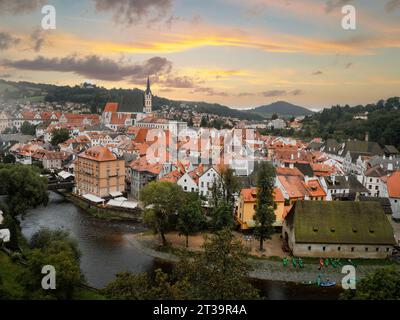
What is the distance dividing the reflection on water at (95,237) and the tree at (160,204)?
0.93m

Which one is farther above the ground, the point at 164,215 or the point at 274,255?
the point at 164,215

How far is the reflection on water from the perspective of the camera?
10.7 meters

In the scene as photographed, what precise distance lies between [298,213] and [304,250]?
1.04 m

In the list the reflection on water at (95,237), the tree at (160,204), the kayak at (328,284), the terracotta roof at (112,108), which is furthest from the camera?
the terracotta roof at (112,108)

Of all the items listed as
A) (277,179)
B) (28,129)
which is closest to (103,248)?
Result: (277,179)

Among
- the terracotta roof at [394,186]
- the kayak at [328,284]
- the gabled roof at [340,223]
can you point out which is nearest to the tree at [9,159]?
the gabled roof at [340,223]

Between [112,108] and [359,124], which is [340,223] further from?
[112,108]

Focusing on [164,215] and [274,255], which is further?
[164,215]

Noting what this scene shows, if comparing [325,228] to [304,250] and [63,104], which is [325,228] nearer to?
[304,250]

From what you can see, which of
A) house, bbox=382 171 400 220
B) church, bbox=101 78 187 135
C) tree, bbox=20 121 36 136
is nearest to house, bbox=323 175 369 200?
house, bbox=382 171 400 220

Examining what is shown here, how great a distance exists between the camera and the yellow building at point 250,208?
13.3m

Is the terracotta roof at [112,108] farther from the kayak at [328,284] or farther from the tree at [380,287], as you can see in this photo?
the tree at [380,287]

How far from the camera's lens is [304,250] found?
1145 centimetres
